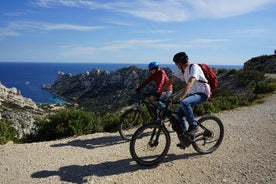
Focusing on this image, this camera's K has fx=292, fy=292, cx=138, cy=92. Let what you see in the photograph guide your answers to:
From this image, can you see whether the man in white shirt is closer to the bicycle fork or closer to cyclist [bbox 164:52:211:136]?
cyclist [bbox 164:52:211:136]

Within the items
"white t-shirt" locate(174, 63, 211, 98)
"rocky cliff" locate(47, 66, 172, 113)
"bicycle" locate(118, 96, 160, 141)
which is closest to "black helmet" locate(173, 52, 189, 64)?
"white t-shirt" locate(174, 63, 211, 98)

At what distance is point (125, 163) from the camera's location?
6.93 m

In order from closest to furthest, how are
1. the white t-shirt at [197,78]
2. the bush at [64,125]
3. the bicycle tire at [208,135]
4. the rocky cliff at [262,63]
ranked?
the white t-shirt at [197,78] → the bicycle tire at [208,135] → the bush at [64,125] → the rocky cliff at [262,63]

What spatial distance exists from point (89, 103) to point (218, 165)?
12951 centimetres

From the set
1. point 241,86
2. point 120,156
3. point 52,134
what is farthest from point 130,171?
point 241,86

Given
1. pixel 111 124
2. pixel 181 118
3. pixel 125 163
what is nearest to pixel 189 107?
pixel 181 118

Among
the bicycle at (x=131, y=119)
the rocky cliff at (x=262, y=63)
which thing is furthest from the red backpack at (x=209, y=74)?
the rocky cliff at (x=262, y=63)

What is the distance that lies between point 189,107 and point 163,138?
943 mm

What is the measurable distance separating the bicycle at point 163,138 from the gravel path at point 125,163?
21 cm

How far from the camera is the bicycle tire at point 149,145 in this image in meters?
6.47

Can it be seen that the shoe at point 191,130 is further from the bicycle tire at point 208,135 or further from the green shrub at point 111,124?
the green shrub at point 111,124

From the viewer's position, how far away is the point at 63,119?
10.6 meters

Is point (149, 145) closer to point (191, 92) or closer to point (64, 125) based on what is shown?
point (191, 92)

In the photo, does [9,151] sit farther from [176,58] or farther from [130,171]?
[176,58]
